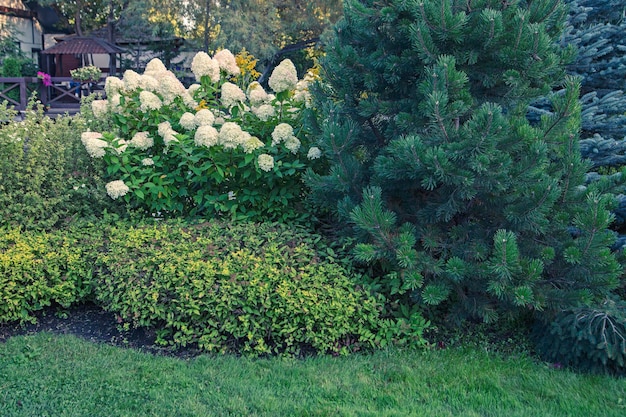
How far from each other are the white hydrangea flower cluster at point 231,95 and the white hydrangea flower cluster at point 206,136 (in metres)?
0.53

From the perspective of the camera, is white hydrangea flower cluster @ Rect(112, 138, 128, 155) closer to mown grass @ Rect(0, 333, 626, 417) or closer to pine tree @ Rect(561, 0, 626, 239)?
mown grass @ Rect(0, 333, 626, 417)

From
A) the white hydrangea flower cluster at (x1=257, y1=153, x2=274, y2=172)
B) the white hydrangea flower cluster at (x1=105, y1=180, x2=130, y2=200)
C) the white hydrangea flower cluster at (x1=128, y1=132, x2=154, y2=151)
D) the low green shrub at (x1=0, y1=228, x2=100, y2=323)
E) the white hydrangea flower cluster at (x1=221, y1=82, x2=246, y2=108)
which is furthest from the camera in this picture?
the white hydrangea flower cluster at (x1=221, y1=82, x2=246, y2=108)

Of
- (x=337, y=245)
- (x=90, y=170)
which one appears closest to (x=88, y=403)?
(x=337, y=245)

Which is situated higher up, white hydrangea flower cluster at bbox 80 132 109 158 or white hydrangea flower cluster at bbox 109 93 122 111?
white hydrangea flower cluster at bbox 109 93 122 111

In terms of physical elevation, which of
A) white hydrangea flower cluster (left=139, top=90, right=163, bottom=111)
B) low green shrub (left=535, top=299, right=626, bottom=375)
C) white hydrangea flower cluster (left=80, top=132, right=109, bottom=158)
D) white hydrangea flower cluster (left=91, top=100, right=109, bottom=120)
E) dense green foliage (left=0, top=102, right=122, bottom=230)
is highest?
white hydrangea flower cluster (left=139, top=90, right=163, bottom=111)

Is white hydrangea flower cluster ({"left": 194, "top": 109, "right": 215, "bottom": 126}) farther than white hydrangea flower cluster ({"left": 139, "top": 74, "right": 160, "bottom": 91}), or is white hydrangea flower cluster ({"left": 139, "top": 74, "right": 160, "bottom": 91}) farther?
white hydrangea flower cluster ({"left": 139, "top": 74, "right": 160, "bottom": 91})

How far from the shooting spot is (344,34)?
13.8ft

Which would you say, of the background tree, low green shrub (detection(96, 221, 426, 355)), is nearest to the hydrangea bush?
low green shrub (detection(96, 221, 426, 355))

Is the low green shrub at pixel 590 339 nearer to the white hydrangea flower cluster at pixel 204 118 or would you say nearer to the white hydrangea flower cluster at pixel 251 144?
the white hydrangea flower cluster at pixel 251 144

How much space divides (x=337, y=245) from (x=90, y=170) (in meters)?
2.35

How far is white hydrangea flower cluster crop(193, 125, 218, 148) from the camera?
4.36 metres

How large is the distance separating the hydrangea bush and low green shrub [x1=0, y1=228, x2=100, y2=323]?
0.57m

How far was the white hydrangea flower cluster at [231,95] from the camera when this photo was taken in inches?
190

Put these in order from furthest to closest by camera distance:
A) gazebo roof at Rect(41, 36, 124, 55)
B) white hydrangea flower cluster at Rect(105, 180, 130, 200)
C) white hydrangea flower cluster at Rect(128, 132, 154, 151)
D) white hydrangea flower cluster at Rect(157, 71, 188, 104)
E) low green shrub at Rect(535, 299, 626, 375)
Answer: gazebo roof at Rect(41, 36, 124, 55), white hydrangea flower cluster at Rect(157, 71, 188, 104), white hydrangea flower cluster at Rect(128, 132, 154, 151), white hydrangea flower cluster at Rect(105, 180, 130, 200), low green shrub at Rect(535, 299, 626, 375)
